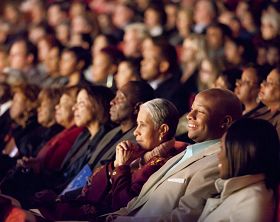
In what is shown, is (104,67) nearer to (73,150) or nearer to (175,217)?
(73,150)

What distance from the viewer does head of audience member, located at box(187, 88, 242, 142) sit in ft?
14.6

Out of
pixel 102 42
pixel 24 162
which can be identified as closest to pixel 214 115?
pixel 24 162

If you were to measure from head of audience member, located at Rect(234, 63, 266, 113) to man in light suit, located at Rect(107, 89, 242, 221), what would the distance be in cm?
166

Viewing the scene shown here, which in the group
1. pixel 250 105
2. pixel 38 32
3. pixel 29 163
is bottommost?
pixel 38 32

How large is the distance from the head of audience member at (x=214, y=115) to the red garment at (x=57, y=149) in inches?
86.0

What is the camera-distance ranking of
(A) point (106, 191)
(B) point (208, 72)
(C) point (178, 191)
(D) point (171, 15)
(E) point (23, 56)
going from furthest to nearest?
(D) point (171, 15) < (E) point (23, 56) < (B) point (208, 72) < (A) point (106, 191) < (C) point (178, 191)

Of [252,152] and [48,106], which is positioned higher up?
[252,152]

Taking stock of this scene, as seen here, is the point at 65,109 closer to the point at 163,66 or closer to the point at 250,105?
the point at 163,66

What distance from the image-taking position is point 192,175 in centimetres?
419

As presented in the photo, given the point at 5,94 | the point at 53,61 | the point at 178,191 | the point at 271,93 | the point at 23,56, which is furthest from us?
the point at 23,56

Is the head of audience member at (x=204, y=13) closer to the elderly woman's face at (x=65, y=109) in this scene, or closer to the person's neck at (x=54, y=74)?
A: the person's neck at (x=54, y=74)

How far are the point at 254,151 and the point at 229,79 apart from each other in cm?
256

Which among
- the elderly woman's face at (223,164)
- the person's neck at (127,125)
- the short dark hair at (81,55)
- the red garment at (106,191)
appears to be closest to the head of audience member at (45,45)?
the short dark hair at (81,55)

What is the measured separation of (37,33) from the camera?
11062mm
